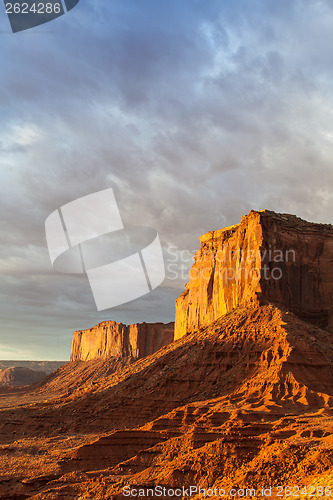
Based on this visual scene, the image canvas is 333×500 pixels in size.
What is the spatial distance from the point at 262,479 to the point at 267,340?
32.8 metres

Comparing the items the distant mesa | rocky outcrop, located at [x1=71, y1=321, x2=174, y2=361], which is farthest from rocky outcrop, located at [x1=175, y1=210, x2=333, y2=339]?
the distant mesa

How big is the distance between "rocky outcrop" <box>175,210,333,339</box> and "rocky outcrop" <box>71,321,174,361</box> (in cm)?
4367

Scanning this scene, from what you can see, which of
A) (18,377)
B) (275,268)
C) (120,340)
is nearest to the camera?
(275,268)

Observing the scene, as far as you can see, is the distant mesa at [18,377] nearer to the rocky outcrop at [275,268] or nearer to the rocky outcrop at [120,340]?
the rocky outcrop at [120,340]

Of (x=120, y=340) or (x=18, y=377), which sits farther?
(x=18, y=377)

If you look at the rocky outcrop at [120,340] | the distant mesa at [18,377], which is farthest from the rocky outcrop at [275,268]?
the distant mesa at [18,377]

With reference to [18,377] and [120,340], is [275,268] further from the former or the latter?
[18,377]

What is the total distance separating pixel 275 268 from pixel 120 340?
73450 mm

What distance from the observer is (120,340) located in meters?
128

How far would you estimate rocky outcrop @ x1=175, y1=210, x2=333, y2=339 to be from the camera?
64.0 m

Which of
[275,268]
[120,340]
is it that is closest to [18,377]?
[120,340]

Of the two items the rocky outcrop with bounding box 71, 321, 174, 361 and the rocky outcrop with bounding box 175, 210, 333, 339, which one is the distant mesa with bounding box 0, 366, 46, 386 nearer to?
the rocky outcrop with bounding box 71, 321, 174, 361

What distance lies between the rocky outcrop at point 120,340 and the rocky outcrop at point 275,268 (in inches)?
1719

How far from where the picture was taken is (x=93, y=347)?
141125 mm
